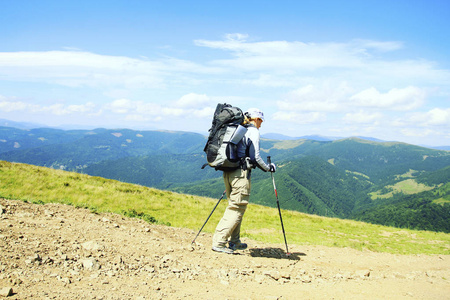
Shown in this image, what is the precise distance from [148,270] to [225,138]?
362 centimetres

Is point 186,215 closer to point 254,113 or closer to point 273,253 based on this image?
point 273,253

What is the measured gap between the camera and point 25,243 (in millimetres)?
5660

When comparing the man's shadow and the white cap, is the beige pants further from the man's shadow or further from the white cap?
the white cap

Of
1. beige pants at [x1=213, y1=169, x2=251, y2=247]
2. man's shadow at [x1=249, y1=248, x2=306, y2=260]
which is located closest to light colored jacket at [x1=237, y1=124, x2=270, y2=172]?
beige pants at [x1=213, y1=169, x2=251, y2=247]

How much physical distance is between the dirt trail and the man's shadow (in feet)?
0.21

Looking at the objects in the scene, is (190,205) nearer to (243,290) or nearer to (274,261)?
(274,261)

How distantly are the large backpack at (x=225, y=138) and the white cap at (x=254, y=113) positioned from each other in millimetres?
476

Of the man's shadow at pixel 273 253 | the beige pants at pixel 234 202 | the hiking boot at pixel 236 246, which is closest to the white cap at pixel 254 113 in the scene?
the beige pants at pixel 234 202

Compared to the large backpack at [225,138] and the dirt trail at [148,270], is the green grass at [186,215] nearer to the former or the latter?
the dirt trail at [148,270]

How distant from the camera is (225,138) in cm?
745

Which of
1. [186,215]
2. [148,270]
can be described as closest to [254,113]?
[148,270]

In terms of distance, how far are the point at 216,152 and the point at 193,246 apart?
2.76 m

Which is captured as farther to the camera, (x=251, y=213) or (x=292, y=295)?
(x=251, y=213)

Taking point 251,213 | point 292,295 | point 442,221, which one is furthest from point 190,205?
point 442,221
